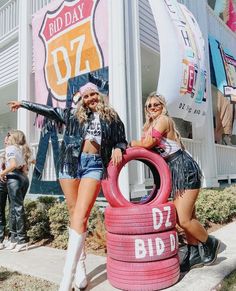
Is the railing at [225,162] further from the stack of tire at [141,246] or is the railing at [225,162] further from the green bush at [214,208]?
the stack of tire at [141,246]

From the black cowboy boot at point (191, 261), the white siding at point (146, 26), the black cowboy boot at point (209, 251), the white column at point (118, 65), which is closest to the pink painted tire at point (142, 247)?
the black cowboy boot at point (191, 261)

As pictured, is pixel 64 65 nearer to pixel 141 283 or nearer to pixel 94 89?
pixel 94 89

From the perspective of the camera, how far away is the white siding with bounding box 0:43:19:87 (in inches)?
372

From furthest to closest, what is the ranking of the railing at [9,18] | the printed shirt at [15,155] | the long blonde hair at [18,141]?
the railing at [9,18]
the long blonde hair at [18,141]
the printed shirt at [15,155]

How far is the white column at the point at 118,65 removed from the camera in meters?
6.03

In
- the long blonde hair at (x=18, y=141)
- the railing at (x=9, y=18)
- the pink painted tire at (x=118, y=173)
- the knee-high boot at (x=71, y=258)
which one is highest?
the railing at (x=9, y=18)

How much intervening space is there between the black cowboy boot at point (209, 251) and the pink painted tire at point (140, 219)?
747 millimetres

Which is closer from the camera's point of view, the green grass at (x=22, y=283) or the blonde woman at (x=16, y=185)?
the green grass at (x=22, y=283)

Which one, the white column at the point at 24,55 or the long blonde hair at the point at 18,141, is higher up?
the white column at the point at 24,55

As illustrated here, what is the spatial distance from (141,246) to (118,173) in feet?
2.29

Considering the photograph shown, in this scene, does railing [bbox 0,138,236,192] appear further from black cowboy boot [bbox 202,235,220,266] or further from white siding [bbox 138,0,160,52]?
black cowboy boot [bbox 202,235,220,266]

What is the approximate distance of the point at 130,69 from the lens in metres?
6.32

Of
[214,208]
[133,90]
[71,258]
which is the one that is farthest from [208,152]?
[71,258]

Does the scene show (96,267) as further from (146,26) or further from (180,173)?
(146,26)
